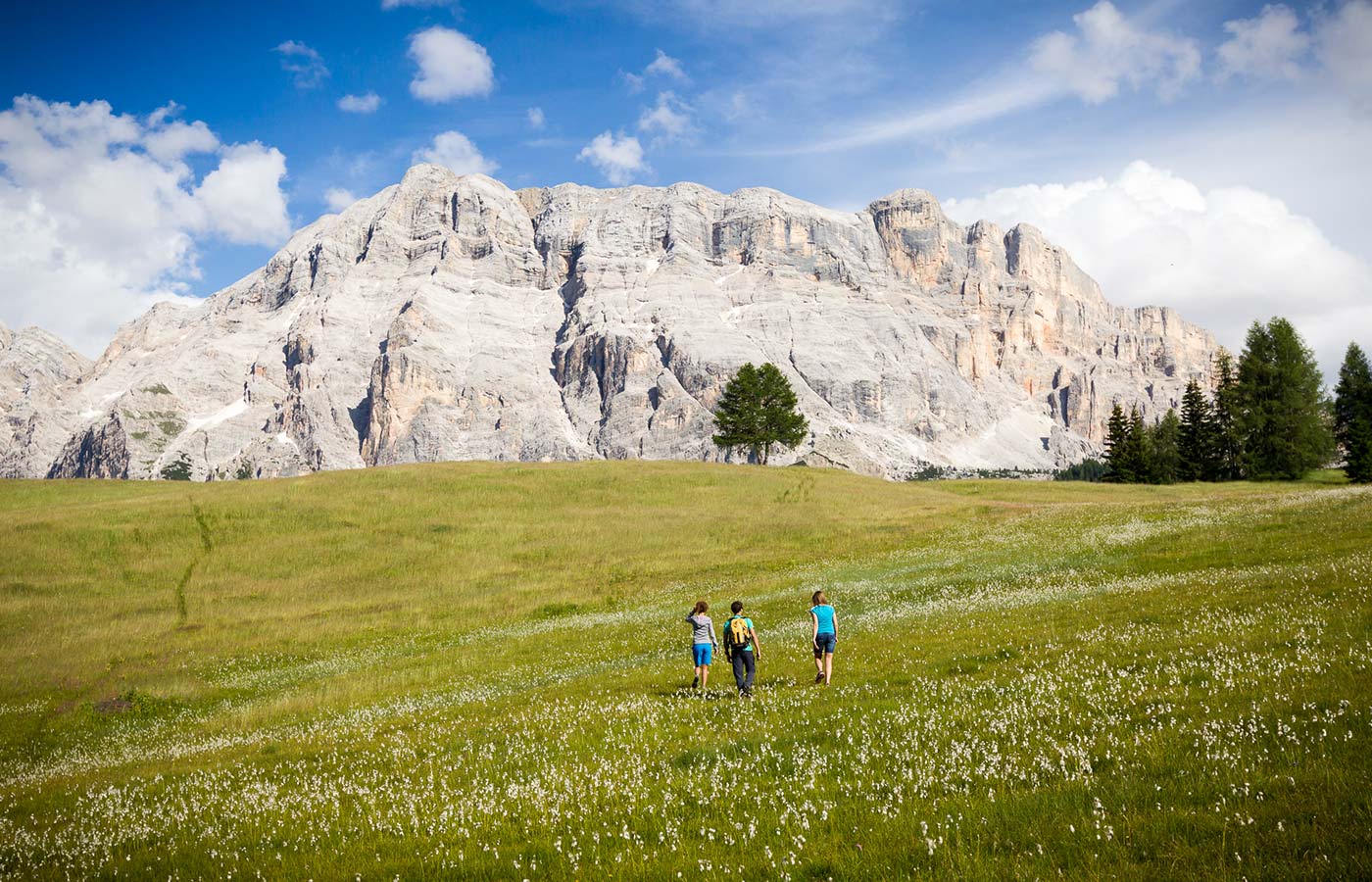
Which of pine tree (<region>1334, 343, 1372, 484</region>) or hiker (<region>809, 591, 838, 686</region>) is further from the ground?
pine tree (<region>1334, 343, 1372, 484</region>)

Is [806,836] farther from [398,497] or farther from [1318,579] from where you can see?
[398,497]

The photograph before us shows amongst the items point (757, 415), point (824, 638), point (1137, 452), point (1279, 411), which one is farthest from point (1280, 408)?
point (824, 638)

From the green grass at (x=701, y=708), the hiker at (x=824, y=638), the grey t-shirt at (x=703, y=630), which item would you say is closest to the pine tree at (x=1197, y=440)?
the green grass at (x=701, y=708)

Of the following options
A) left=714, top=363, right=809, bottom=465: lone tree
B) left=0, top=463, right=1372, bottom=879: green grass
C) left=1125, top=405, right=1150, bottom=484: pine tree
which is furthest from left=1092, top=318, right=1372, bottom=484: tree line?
left=714, top=363, right=809, bottom=465: lone tree

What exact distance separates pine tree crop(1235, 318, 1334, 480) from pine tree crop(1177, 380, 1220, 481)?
7.64 metres

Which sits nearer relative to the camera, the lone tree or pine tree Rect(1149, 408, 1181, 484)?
pine tree Rect(1149, 408, 1181, 484)

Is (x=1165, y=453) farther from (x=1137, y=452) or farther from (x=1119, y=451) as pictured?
(x=1119, y=451)

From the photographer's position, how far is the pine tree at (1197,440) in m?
88.0

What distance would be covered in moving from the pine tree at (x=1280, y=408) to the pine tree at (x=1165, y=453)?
16.1 meters

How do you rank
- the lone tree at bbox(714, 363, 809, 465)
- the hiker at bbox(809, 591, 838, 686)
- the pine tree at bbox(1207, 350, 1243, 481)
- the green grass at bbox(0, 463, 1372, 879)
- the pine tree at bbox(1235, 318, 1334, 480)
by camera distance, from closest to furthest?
1. the green grass at bbox(0, 463, 1372, 879)
2. the hiker at bbox(809, 591, 838, 686)
3. the pine tree at bbox(1235, 318, 1334, 480)
4. the pine tree at bbox(1207, 350, 1243, 481)
5. the lone tree at bbox(714, 363, 809, 465)

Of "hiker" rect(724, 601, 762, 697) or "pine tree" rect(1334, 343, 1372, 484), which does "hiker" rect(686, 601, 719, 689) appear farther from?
"pine tree" rect(1334, 343, 1372, 484)

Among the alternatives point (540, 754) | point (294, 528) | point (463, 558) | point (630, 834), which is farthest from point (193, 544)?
point (630, 834)

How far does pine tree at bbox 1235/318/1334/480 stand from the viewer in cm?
7531

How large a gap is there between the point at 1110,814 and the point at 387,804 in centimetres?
898
